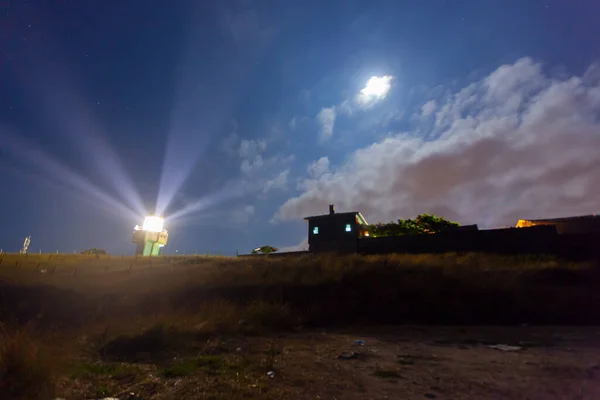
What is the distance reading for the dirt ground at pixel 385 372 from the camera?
3354 millimetres

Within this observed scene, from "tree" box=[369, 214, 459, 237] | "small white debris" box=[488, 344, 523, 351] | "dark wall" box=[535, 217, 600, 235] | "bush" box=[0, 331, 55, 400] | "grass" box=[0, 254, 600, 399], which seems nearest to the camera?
"bush" box=[0, 331, 55, 400]

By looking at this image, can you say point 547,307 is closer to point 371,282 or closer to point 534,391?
point 371,282

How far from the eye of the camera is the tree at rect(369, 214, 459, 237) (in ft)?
106

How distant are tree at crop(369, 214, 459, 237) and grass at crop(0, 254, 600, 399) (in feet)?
56.8

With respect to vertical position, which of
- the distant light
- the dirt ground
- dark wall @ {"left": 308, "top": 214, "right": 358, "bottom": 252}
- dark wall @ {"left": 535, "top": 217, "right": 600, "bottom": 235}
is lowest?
the dirt ground

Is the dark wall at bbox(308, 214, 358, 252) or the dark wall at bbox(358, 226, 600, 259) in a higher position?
the dark wall at bbox(308, 214, 358, 252)

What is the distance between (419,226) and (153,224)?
37942 millimetres

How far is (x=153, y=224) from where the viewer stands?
4359cm

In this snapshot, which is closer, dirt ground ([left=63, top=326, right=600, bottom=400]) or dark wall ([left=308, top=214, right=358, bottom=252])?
dirt ground ([left=63, top=326, right=600, bottom=400])

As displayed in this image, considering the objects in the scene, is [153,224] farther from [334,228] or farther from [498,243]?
[498,243]

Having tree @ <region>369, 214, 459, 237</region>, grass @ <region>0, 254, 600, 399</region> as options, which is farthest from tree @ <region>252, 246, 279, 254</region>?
grass @ <region>0, 254, 600, 399</region>

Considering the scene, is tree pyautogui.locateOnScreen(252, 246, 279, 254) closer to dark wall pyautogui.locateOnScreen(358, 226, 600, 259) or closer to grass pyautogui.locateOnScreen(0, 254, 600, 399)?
dark wall pyautogui.locateOnScreen(358, 226, 600, 259)

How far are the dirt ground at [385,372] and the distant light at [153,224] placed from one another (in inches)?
1673

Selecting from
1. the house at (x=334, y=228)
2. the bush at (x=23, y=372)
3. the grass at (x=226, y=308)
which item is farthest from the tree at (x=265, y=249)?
the bush at (x=23, y=372)
